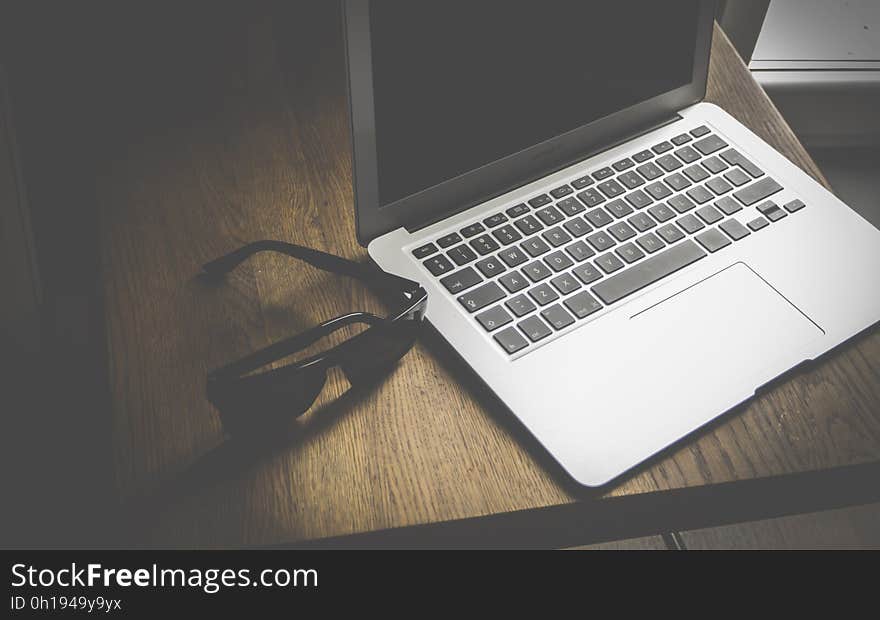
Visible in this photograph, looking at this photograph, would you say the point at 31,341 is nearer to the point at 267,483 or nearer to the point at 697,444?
the point at 267,483

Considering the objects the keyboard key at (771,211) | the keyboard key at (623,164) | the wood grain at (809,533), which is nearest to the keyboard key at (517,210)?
the keyboard key at (623,164)

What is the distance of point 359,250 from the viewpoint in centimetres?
67

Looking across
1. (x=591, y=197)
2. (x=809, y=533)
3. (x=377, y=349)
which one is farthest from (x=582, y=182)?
(x=809, y=533)

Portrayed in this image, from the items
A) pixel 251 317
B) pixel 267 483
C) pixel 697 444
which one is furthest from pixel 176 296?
pixel 697 444

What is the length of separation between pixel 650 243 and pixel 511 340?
160 millimetres

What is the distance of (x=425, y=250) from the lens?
63cm

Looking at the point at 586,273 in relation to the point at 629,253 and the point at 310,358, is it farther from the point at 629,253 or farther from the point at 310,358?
the point at 310,358

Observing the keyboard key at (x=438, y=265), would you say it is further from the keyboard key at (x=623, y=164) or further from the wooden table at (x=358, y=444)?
the keyboard key at (x=623, y=164)

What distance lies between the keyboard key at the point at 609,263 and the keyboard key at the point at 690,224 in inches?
2.9

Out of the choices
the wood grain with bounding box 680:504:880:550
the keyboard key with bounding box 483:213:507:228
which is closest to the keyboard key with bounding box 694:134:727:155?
the keyboard key with bounding box 483:213:507:228

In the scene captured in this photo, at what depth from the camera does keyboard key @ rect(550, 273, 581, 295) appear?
604 millimetres

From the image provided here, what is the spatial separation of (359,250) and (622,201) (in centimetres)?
23

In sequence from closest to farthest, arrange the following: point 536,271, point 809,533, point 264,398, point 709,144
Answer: point 264,398
point 536,271
point 709,144
point 809,533

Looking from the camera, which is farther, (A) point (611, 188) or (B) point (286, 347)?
(A) point (611, 188)
